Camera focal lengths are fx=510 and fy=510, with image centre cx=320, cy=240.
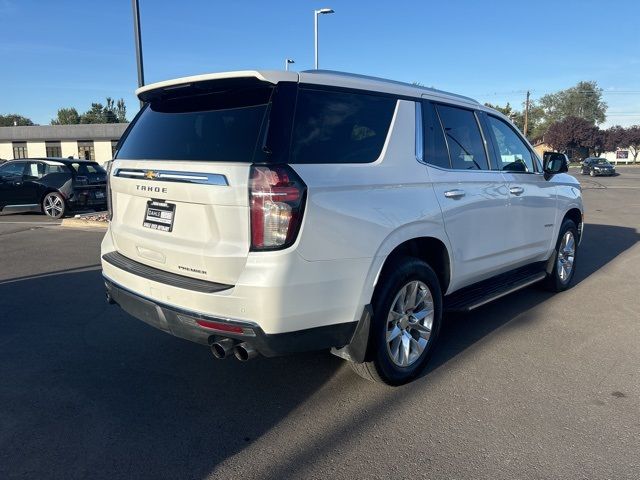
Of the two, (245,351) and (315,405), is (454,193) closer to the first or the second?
(315,405)

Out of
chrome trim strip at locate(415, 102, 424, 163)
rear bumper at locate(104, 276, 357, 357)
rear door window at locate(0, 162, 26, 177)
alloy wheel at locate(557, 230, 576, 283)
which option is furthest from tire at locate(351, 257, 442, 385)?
rear door window at locate(0, 162, 26, 177)

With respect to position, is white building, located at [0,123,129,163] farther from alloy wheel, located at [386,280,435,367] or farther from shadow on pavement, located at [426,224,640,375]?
alloy wheel, located at [386,280,435,367]

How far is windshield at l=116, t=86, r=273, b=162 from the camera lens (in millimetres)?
2945

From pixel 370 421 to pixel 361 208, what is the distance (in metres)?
1.32

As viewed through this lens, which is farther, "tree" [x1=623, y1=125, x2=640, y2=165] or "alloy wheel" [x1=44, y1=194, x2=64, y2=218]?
"tree" [x1=623, y1=125, x2=640, y2=165]

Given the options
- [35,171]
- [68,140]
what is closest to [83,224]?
[35,171]

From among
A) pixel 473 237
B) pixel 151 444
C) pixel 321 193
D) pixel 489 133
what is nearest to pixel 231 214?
pixel 321 193

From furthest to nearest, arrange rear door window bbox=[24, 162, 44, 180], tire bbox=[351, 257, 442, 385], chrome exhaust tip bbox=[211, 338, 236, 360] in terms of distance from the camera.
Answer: rear door window bbox=[24, 162, 44, 180]
tire bbox=[351, 257, 442, 385]
chrome exhaust tip bbox=[211, 338, 236, 360]

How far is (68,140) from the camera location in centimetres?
4756

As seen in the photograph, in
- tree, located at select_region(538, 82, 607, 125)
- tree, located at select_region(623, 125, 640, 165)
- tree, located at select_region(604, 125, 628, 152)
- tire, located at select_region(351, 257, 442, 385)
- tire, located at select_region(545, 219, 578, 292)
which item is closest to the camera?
tire, located at select_region(351, 257, 442, 385)

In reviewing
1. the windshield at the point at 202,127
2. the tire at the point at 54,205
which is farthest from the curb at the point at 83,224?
the windshield at the point at 202,127

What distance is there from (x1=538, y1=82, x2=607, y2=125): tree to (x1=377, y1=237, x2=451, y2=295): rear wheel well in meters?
113

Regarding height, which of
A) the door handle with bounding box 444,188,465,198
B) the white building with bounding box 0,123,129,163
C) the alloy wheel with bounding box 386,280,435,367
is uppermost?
the white building with bounding box 0,123,129,163

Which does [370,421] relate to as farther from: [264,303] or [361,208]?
[361,208]
